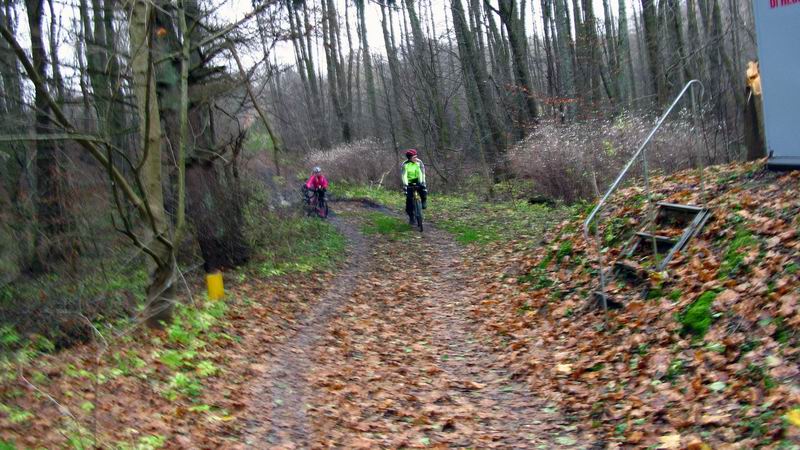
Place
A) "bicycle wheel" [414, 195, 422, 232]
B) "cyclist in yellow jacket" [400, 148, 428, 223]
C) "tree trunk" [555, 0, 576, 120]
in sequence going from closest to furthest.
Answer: "cyclist in yellow jacket" [400, 148, 428, 223], "bicycle wheel" [414, 195, 422, 232], "tree trunk" [555, 0, 576, 120]

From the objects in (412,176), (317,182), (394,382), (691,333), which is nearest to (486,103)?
(317,182)

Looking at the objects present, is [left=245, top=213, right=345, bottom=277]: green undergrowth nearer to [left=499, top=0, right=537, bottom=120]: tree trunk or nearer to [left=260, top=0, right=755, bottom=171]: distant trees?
[left=260, top=0, right=755, bottom=171]: distant trees

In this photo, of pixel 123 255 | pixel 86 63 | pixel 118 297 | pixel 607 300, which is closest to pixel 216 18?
pixel 86 63

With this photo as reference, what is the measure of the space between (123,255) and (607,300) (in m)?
7.33

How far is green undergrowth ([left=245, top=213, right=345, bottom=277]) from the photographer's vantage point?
14.0 metres

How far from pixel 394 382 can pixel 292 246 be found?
849 centimetres

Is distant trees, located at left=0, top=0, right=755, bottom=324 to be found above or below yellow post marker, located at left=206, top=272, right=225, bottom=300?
above

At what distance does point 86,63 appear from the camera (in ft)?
34.9

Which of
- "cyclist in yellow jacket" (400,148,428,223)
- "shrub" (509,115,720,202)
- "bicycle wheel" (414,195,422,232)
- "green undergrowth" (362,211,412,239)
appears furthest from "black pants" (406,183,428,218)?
"shrub" (509,115,720,202)

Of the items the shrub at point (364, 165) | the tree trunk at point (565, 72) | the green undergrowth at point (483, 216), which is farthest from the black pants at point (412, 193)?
the shrub at point (364, 165)

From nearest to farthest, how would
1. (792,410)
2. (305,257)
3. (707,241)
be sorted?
(792,410), (707,241), (305,257)

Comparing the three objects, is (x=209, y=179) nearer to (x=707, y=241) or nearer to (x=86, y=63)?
(x=86, y=63)

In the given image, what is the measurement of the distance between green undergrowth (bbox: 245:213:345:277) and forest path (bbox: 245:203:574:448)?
1691 mm

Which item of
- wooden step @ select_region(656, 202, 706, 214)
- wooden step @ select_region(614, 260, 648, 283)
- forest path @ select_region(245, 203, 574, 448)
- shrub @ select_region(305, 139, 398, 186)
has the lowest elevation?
forest path @ select_region(245, 203, 574, 448)
